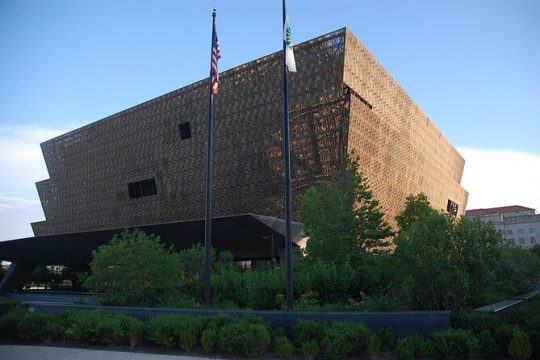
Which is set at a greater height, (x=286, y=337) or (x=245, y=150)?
(x=245, y=150)

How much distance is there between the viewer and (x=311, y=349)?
9.89m

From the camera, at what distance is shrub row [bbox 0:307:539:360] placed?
9.50 meters

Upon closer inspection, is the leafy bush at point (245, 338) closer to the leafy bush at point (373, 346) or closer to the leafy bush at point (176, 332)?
the leafy bush at point (176, 332)

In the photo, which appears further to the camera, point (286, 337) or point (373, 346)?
point (286, 337)

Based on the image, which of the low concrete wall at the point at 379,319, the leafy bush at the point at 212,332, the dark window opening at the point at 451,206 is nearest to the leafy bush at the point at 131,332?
the low concrete wall at the point at 379,319

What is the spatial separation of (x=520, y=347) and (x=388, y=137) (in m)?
43.7

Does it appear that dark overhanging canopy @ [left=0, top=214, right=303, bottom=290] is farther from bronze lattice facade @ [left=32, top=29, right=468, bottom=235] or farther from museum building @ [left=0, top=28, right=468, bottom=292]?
bronze lattice facade @ [left=32, top=29, right=468, bottom=235]

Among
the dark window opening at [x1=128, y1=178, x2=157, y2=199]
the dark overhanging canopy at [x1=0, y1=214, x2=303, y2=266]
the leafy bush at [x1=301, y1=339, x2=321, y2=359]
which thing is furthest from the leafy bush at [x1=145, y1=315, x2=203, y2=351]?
the dark window opening at [x1=128, y1=178, x2=157, y2=199]

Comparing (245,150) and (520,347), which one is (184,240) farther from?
(520,347)

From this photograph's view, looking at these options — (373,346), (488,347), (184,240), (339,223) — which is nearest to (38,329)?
(373,346)

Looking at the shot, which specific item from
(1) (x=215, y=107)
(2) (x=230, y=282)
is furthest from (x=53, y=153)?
(2) (x=230, y=282)

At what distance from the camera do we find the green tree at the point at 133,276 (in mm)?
18891

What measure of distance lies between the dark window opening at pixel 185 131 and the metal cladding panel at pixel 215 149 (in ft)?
2.06

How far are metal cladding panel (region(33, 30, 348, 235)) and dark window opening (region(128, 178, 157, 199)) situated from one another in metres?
0.65
